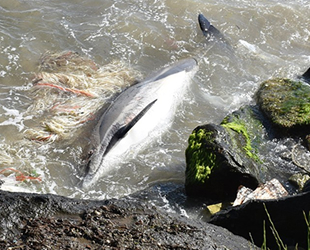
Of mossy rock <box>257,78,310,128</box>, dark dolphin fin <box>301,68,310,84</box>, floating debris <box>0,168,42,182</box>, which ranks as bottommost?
dark dolphin fin <box>301,68,310,84</box>

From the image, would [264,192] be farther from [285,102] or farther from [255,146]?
[285,102]

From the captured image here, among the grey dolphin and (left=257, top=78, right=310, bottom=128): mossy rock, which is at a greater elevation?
the grey dolphin

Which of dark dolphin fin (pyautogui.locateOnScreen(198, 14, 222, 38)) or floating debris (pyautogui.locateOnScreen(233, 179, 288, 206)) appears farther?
dark dolphin fin (pyautogui.locateOnScreen(198, 14, 222, 38))

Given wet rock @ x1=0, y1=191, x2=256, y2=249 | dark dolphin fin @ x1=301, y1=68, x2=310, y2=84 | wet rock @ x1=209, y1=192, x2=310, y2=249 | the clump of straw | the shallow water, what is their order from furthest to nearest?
dark dolphin fin @ x1=301, y1=68, x2=310, y2=84 → the clump of straw → the shallow water → wet rock @ x1=209, y1=192, x2=310, y2=249 → wet rock @ x1=0, y1=191, x2=256, y2=249

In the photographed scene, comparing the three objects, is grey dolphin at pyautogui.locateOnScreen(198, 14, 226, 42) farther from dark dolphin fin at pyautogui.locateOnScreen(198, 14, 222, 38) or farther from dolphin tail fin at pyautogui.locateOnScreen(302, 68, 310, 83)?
dolphin tail fin at pyautogui.locateOnScreen(302, 68, 310, 83)

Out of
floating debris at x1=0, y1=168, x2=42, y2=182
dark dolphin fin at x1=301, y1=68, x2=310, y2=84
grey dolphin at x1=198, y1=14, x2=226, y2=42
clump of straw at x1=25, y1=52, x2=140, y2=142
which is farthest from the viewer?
grey dolphin at x1=198, y1=14, x2=226, y2=42

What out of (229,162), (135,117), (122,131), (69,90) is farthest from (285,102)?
(69,90)

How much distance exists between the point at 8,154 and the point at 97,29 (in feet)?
15.6

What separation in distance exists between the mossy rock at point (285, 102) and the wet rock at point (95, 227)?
3766 millimetres

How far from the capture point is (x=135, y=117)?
7430mm

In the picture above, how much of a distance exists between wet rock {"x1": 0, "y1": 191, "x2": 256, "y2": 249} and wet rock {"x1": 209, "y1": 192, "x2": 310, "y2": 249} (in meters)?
0.57

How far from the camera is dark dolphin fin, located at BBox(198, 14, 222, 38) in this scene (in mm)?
10836

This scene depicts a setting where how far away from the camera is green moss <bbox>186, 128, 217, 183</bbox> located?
591 centimetres

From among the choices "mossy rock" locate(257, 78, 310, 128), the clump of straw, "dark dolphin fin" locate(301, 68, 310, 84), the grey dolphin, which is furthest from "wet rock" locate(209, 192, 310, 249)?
the grey dolphin
